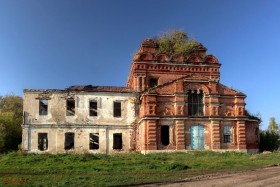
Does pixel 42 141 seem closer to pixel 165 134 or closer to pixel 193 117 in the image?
pixel 165 134

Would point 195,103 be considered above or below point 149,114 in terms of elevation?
above

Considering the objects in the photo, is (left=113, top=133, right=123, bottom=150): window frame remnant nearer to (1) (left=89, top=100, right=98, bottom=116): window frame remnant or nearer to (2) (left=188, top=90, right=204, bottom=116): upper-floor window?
(1) (left=89, top=100, right=98, bottom=116): window frame remnant

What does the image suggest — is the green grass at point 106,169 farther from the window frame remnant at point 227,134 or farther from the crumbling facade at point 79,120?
the crumbling facade at point 79,120

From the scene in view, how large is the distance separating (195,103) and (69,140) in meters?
12.2

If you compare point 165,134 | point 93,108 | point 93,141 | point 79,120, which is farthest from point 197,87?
point 79,120

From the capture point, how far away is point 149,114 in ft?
89.7

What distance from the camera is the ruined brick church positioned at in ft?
90.9

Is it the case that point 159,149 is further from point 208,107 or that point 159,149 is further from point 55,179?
point 55,179

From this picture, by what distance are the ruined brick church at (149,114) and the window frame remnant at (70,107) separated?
0.09 metres

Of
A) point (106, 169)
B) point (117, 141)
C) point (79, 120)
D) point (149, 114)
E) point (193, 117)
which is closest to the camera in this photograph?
point (106, 169)

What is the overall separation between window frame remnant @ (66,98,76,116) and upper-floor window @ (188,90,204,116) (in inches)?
418

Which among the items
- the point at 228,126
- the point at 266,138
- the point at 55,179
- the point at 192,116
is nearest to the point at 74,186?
the point at 55,179

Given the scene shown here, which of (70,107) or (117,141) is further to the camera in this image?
(117,141)

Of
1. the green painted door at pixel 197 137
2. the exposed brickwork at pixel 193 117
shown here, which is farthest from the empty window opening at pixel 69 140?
the green painted door at pixel 197 137
